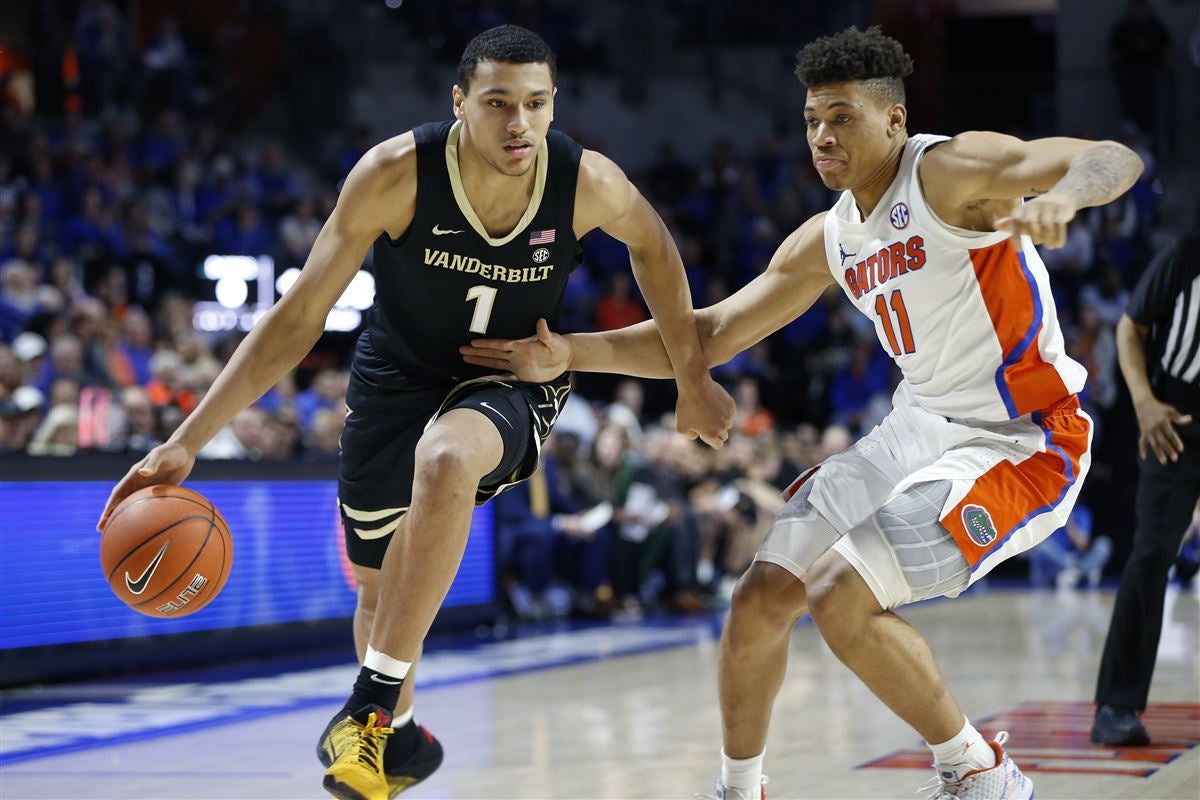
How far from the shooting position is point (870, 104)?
152 inches

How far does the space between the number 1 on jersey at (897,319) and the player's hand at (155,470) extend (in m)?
1.86

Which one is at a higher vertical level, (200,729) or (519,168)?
(519,168)

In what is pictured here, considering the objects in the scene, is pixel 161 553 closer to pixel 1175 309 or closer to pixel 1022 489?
pixel 1022 489

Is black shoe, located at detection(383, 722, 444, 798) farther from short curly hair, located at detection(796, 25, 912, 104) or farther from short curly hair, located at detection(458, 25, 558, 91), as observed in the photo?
short curly hair, located at detection(796, 25, 912, 104)

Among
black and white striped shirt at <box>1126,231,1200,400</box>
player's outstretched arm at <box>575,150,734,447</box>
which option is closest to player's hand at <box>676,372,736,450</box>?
player's outstretched arm at <box>575,150,734,447</box>

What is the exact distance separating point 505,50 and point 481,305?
0.69 m

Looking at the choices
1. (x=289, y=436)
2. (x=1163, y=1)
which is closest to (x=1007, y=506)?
(x=289, y=436)

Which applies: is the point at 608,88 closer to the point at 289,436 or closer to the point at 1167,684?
the point at 289,436

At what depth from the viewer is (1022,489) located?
3.75 m

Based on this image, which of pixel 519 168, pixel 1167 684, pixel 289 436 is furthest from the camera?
pixel 289 436

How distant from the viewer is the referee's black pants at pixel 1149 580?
531 centimetres

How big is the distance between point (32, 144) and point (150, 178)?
1037mm

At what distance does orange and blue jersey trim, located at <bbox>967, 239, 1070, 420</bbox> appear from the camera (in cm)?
381

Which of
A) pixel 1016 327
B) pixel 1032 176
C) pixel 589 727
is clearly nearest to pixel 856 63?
pixel 1032 176
